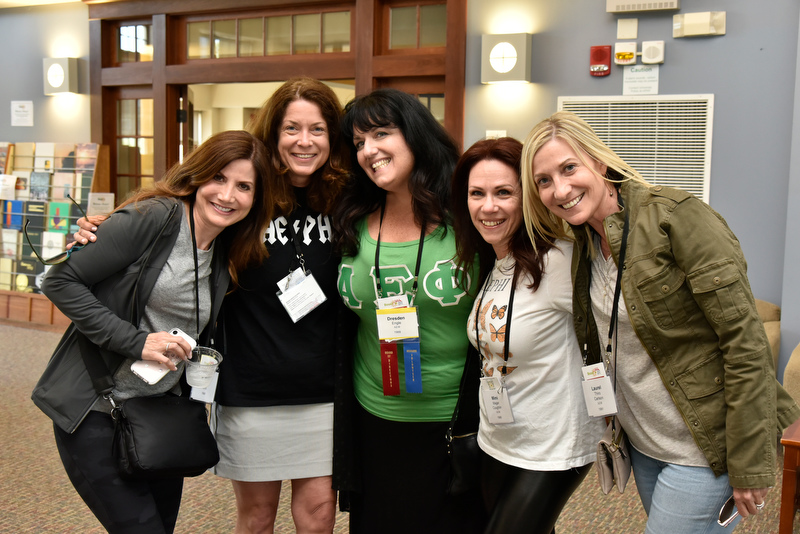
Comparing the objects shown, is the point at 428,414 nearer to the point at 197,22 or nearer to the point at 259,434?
the point at 259,434

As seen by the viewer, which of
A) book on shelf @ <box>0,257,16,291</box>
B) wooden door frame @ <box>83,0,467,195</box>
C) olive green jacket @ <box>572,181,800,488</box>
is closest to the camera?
olive green jacket @ <box>572,181,800,488</box>

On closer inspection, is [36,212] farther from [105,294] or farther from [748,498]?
[748,498]

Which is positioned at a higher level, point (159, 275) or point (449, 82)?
point (449, 82)

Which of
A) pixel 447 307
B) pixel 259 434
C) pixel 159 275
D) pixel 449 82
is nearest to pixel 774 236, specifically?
pixel 449 82

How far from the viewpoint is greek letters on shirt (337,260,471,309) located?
6.44 ft

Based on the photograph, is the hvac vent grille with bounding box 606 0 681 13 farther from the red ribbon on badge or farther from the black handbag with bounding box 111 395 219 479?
the black handbag with bounding box 111 395 219 479

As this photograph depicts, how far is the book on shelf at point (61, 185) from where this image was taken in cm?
661

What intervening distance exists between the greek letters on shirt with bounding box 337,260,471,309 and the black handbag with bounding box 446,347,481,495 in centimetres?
16

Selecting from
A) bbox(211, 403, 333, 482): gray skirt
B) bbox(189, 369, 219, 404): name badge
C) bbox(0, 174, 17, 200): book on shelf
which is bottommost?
bbox(211, 403, 333, 482): gray skirt

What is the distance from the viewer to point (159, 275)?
1.83 m

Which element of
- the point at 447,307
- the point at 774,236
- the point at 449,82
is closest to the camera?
the point at 447,307

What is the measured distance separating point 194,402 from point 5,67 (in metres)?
6.70

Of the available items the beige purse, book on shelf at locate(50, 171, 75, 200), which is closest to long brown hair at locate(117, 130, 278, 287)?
the beige purse

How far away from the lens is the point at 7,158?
22.6ft
